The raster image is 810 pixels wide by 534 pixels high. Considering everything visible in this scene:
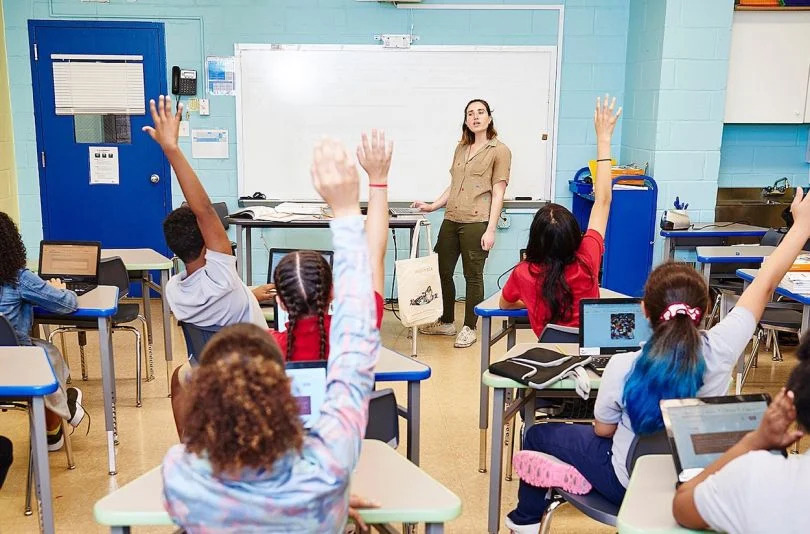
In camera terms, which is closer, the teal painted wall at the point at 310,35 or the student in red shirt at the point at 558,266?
the student in red shirt at the point at 558,266

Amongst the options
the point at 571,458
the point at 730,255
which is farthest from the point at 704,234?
the point at 571,458

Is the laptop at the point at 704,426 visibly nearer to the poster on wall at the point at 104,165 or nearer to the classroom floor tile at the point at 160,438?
the classroom floor tile at the point at 160,438

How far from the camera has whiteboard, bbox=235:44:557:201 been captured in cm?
595

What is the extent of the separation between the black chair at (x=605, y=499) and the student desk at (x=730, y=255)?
2401mm

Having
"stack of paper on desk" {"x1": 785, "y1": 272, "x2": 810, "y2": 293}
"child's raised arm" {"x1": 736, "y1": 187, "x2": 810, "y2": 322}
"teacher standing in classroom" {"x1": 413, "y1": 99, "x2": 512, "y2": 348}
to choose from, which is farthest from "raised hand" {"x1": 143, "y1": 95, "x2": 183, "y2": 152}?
"teacher standing in classroom" {"x1": 413, "y1": 99, "x2": 512, "y2": 348}

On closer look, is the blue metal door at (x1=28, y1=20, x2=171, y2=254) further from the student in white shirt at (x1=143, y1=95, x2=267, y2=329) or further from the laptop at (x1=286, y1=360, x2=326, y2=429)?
the laptop at (x1=286, y1=360, x2=326, y2=429)

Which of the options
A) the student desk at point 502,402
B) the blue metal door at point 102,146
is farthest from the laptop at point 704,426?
the blue metal door at point 102,146

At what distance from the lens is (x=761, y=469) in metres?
1.37

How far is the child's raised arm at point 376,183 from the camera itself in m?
1.86

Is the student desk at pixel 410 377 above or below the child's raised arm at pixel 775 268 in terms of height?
below

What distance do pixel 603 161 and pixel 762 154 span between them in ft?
11.2

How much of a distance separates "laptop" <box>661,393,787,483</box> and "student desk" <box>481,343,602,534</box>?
0.70 m

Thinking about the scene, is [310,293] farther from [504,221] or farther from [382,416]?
[504,221]

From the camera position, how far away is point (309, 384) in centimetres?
183
